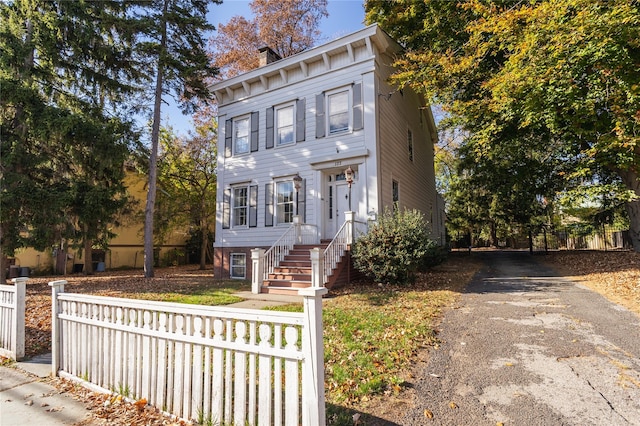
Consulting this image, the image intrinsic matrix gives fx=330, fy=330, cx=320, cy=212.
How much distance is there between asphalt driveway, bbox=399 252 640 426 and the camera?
2.87 meters

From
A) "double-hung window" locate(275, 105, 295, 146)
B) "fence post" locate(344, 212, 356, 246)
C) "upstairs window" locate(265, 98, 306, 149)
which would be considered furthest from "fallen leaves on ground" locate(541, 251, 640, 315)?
"double-hung window" locate(275, 105, 295, 146)

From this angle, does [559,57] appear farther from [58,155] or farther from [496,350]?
[58,155]

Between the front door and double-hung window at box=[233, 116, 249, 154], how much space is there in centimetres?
439

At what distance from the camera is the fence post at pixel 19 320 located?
444 centimetres

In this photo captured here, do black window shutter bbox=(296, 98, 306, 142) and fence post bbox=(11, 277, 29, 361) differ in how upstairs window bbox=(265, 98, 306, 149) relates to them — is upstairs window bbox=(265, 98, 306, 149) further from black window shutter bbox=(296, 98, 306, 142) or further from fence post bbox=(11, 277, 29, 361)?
fence post bbox=(11, 277, 29, 361)

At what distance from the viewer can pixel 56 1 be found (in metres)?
11.0

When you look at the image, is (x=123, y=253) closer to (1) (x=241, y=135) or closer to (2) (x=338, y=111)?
(1) (x=241, y=135)

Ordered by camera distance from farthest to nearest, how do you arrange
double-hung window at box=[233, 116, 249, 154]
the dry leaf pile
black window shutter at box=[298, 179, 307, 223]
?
double-hung window at box=[233, 116, 249, 154] → black window shutter at box=[298, 179, 307, 223] → the dry leaf pile

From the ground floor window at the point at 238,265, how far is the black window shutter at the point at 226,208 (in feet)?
4.53

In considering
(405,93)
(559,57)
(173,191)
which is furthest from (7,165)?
(559,57)

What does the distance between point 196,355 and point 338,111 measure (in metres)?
10.6

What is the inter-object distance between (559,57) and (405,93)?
7.32 metres

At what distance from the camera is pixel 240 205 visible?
45.8 ft

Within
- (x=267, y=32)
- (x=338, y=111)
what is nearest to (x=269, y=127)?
(x=338, y=111)
